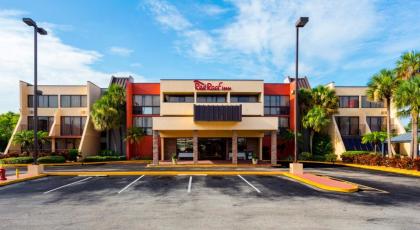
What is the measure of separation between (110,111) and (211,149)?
14771mm

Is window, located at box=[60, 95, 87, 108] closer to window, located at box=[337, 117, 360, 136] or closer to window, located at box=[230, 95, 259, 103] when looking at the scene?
window, located at box=[230, 95, 259, 103]

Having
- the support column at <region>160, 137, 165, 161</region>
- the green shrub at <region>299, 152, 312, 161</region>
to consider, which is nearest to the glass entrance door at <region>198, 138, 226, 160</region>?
the support column at <region>160, 137, 165, 161</region>

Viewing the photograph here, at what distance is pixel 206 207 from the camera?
1029 centimetres

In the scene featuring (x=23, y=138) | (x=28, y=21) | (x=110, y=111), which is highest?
(x=28, y=21)

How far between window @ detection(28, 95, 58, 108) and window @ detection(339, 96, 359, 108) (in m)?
43.0

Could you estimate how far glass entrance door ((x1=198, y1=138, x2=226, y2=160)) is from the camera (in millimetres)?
32719

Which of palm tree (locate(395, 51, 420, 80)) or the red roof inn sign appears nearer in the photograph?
palm tree (locate(395, 51, 420, 80))

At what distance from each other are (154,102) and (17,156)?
61.7 feet

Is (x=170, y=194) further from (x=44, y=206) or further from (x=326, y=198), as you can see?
(x=326, y=198)

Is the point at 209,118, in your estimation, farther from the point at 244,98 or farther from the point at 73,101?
the point at 73,101

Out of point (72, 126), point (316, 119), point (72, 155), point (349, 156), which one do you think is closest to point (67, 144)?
point (72, 126)

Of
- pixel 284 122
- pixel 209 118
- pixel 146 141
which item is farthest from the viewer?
pixel 284 122

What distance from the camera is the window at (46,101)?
38.1 m

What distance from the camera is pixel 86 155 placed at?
35.9m
